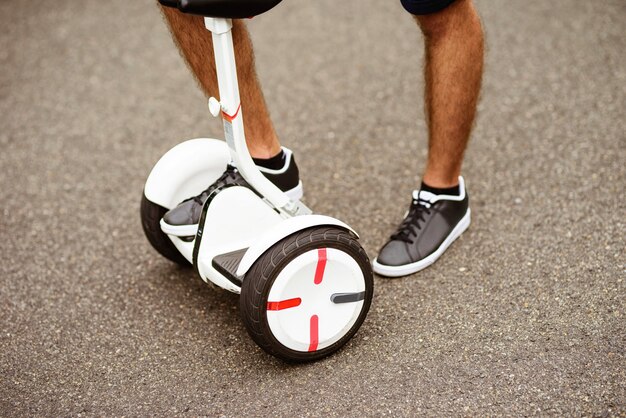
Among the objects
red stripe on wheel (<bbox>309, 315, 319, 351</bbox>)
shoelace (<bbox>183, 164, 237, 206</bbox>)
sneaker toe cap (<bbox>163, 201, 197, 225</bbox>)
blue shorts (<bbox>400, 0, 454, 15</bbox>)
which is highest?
blue shorts (<bbox>400, 0, 454, 15</bbox>)

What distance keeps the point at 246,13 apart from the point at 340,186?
109 cm

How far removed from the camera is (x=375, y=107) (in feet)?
10.4

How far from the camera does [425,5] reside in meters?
2.02

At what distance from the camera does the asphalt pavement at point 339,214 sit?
1.91 meters

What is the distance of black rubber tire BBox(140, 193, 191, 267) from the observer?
7.07ft

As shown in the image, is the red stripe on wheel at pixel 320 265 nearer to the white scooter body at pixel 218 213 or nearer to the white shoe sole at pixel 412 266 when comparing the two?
the white scooter body at pixel 218 213

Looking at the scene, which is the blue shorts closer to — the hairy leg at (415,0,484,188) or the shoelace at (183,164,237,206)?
the hairy leg at (415,0,484,188)

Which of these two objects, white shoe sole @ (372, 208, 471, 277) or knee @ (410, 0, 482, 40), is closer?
knee @ (410, 0, 482, 40)

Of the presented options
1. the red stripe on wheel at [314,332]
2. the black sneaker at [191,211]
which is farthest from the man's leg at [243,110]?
the red stripe on wheel at [314,332]

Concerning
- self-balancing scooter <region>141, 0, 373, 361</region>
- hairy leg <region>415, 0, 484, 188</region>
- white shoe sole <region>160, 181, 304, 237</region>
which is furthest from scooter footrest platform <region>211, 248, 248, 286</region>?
hairy leg <region>415, 0, 484, 188</region>

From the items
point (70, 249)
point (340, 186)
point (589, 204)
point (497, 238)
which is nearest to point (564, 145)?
point (589, 204)

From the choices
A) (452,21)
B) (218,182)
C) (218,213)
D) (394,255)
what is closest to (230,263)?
(218,213)

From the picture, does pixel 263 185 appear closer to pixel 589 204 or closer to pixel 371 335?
pixel 371 335

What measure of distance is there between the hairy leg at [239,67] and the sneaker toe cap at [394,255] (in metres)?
0.44
